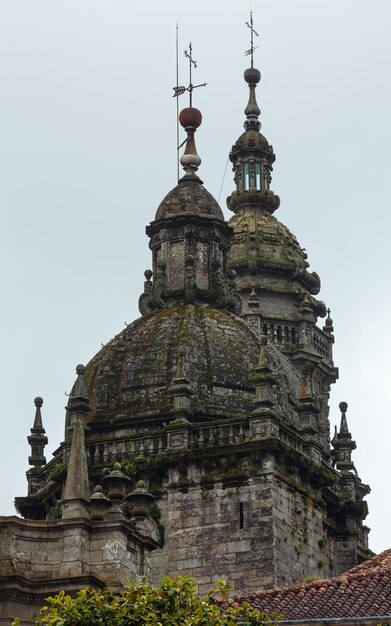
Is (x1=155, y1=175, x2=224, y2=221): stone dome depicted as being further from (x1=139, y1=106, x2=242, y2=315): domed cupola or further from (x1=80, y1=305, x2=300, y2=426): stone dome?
(x1=80, y1=305, x2=300, y2=426): stone dome

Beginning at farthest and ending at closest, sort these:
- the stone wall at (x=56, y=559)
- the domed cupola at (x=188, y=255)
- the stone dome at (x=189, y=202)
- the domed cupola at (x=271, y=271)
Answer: the domed cupola at (x=271, y=271) → the stone dome at (x=189, y=202) → the domed cupola at (x=188, y=255) → the stone wall at (x=56, y=559)

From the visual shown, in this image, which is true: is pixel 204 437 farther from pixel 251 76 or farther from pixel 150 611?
pixel 251 76

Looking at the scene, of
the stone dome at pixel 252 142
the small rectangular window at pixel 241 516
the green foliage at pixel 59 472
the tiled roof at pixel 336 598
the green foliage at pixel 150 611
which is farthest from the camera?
the stone dome at pixel 252 142

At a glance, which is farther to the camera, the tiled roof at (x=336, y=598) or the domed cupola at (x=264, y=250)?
the domed cupola at (x=264, y=250)

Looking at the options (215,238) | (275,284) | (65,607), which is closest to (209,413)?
(215,238)

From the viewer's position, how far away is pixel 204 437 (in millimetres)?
57750

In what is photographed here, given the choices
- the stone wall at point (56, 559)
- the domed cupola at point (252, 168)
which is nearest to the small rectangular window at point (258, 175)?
the domed cupola at point (252, 168)

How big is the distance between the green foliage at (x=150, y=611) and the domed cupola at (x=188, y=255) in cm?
2719

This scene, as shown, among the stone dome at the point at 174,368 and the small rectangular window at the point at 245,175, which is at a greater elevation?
the small rectangular window at the point at 245,175

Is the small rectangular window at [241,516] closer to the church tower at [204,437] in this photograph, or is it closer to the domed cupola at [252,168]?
the church tower at [204,437]

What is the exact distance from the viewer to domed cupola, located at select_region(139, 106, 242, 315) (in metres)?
63.2

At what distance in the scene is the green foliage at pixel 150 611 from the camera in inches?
1389

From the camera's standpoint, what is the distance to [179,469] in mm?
57344

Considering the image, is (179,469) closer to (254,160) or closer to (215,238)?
(215,238)
